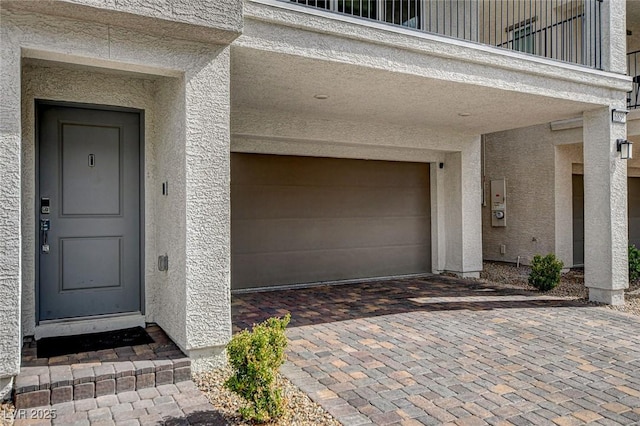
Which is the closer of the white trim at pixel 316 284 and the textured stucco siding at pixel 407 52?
the textured stucco siding at pixel 407 52

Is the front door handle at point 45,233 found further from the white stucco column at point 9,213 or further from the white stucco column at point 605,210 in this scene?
the white stucco column at point 605,210

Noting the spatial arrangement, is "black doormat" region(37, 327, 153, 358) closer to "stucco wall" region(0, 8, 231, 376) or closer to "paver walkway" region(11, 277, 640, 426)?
"stucco wall" region(0, 8, 231, 376)

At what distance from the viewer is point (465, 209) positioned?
10.1m

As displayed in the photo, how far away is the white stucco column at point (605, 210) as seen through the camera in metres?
7.59

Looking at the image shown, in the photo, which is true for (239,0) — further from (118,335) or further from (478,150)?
(478,150)

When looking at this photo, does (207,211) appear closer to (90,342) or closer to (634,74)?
(90,342)

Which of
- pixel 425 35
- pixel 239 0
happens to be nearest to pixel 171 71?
pixel 239 0

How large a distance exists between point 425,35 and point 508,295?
4.94 meters

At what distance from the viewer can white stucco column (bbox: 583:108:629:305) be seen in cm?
759

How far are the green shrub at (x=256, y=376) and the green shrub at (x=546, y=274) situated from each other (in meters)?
6.93

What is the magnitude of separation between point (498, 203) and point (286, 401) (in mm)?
10412

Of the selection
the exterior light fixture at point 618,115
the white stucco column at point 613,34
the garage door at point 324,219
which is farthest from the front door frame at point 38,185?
the white stucco column at point 613,34

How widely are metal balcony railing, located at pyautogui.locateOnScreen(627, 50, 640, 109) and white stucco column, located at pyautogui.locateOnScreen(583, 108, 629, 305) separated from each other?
16.0ft

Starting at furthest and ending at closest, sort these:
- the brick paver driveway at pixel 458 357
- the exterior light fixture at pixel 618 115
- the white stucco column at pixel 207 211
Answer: the exterior light fixture at pixel 618 115
the white stucco column at pixel 207 211
the brick paver driveway at pixel 458 357
